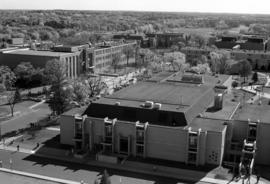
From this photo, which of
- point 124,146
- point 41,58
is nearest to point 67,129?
point 124,146

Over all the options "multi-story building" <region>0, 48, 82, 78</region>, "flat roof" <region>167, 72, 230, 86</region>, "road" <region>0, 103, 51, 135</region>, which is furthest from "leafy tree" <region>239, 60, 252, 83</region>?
"road" <region>0, 103, 51, 135</region>

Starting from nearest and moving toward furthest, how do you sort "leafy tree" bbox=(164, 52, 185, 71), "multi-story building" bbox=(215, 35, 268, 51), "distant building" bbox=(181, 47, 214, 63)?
"leafy tree" bbox=(164, 52, 185, 71), "distant building" bbox=(181, 47, 214, 63), "multi-story building" bbox=(215, 35, 268, 51)


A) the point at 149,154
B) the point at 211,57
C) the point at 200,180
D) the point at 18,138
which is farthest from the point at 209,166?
the point at 211,57

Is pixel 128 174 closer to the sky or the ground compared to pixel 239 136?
closer to the ground

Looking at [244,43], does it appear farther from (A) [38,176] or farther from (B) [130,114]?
(A) [38,176]

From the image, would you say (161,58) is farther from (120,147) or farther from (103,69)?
(120,147)

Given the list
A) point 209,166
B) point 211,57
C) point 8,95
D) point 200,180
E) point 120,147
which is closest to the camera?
point 200,180

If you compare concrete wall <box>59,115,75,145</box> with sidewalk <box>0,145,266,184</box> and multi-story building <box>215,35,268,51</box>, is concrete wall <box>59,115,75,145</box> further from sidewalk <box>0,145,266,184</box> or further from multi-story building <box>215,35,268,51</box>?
multi-story building <box>215,35,268,51</box>
